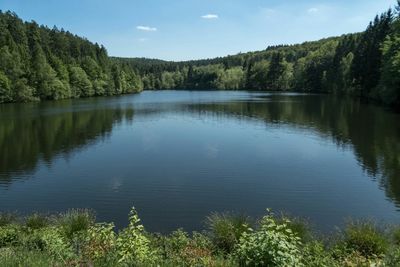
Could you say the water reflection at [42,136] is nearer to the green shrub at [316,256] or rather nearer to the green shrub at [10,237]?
the green shrub at [10,237]

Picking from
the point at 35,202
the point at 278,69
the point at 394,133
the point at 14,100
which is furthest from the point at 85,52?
the point at 35,202

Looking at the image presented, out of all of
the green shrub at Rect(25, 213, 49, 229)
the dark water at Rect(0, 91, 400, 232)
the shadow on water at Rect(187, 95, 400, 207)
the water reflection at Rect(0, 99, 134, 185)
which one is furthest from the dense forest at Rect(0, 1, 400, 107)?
the green shrub at Rect(25, 213, 49, 229)

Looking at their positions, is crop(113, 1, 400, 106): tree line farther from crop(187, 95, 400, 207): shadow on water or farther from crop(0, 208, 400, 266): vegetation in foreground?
crop(0, 208, 400, 266): vegetation in foreground

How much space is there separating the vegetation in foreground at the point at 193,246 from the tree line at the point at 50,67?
7870cm

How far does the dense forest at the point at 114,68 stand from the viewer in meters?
80.8

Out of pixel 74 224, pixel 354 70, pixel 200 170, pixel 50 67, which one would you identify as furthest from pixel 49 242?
pixel 50 67

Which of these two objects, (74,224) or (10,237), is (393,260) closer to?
(74,224)

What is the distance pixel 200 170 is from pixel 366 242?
16.0 metres

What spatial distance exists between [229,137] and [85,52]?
119m

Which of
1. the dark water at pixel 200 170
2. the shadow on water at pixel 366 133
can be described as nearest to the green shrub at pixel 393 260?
the dark water at pixel 200 170

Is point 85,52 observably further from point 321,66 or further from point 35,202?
point 35,202

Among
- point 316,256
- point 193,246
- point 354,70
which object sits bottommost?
point 193,246

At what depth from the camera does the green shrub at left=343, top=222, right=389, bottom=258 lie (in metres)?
12.0

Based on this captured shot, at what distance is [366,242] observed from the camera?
12281mm
